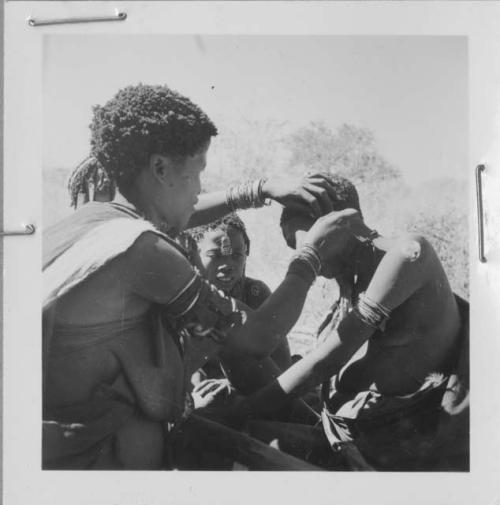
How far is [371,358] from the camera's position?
104 inches

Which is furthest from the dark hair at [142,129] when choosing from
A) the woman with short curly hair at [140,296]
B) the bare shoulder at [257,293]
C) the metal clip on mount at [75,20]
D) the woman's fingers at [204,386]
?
the woman's fingers at [204,386]

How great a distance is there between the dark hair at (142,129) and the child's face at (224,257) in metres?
0.35

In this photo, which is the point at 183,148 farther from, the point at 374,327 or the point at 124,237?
the point at 374,327

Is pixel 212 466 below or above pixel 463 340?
below

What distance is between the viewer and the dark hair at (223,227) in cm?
266

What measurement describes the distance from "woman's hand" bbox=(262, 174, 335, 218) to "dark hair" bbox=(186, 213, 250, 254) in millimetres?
148

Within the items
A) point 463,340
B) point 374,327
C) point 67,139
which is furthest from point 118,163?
point 463,340

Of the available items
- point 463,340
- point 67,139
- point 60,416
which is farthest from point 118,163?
point 463,340

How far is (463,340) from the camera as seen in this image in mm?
2666

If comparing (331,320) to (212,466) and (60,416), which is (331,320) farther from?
(60,416)

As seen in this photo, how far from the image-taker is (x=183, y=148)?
259 centimetres

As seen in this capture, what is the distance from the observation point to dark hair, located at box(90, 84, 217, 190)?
2549mm

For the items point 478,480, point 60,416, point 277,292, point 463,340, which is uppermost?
point 277,292

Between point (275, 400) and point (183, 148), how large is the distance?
1023 millimetres
